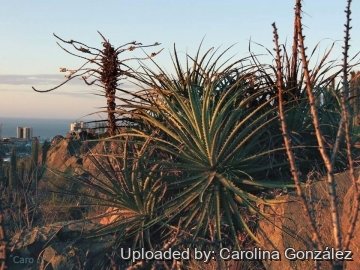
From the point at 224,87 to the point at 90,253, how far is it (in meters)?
2.74

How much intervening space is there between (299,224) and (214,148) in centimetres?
142

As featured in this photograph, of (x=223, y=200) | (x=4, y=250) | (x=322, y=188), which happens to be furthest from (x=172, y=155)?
(x=4, y=250)

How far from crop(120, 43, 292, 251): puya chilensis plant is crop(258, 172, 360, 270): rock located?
21cm

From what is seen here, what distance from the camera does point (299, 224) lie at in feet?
21.0

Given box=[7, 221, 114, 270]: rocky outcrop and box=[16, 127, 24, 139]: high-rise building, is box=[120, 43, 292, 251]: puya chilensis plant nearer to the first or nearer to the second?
box=[7, 221, 114, 270]: rocky outcrop

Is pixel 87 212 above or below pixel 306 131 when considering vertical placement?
below

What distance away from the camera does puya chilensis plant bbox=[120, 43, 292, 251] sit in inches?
277

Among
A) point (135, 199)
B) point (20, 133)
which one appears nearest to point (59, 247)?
point (135, 199)

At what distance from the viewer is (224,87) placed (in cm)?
830

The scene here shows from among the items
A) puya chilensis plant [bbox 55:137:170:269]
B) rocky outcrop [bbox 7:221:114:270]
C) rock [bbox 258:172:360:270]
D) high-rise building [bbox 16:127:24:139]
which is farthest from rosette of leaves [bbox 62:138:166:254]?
high-rise building [bbox 16:127:24:139]

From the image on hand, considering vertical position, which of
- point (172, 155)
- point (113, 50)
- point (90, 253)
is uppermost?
point (113, 50)

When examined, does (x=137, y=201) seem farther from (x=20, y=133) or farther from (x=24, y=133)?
(x=20, y=133)

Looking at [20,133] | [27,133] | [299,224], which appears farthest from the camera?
[27,133]

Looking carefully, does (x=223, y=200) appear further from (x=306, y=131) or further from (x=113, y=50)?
(x=113, y=50)
